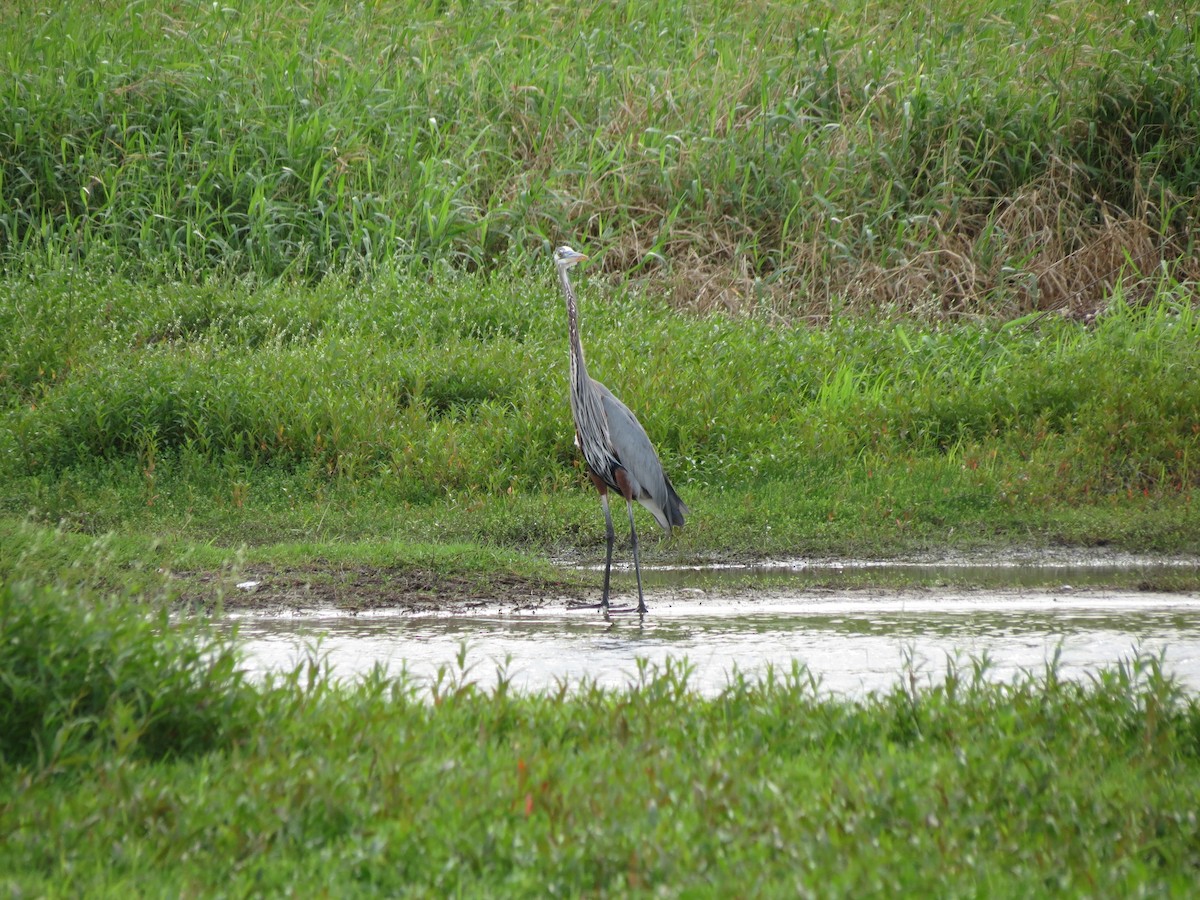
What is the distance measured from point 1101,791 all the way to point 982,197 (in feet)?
34.0

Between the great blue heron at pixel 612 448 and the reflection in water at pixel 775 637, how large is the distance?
71 centimetres

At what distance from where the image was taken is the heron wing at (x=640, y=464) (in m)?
7.79

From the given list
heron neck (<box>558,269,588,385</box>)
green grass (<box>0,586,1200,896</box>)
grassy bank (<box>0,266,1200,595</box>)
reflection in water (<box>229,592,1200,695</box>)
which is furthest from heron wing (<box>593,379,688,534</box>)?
green grass (<box>0,586,1200,896</box>)

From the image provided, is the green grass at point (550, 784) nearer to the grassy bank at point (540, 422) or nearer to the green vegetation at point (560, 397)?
the green vegetation at point (560, 397)

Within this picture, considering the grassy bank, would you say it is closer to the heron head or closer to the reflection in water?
the reflection in water

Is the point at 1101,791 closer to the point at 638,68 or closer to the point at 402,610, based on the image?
the point at 402,610

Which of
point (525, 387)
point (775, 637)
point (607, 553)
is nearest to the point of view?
point (775, 637)

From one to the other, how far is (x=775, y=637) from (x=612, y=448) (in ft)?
6.20

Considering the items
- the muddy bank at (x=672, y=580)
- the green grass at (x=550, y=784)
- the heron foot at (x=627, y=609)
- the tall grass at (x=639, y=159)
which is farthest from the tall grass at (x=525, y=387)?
the green grass at (x=550, y=784)

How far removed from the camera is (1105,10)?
1612 cm

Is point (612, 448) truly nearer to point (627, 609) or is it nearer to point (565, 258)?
point (627, 609)

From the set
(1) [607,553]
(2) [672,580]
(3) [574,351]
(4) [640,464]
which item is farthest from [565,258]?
(2) [672,580]

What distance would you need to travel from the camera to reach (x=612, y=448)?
7762 millimetres

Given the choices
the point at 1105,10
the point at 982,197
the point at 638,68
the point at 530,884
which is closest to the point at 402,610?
the point at 530,884
